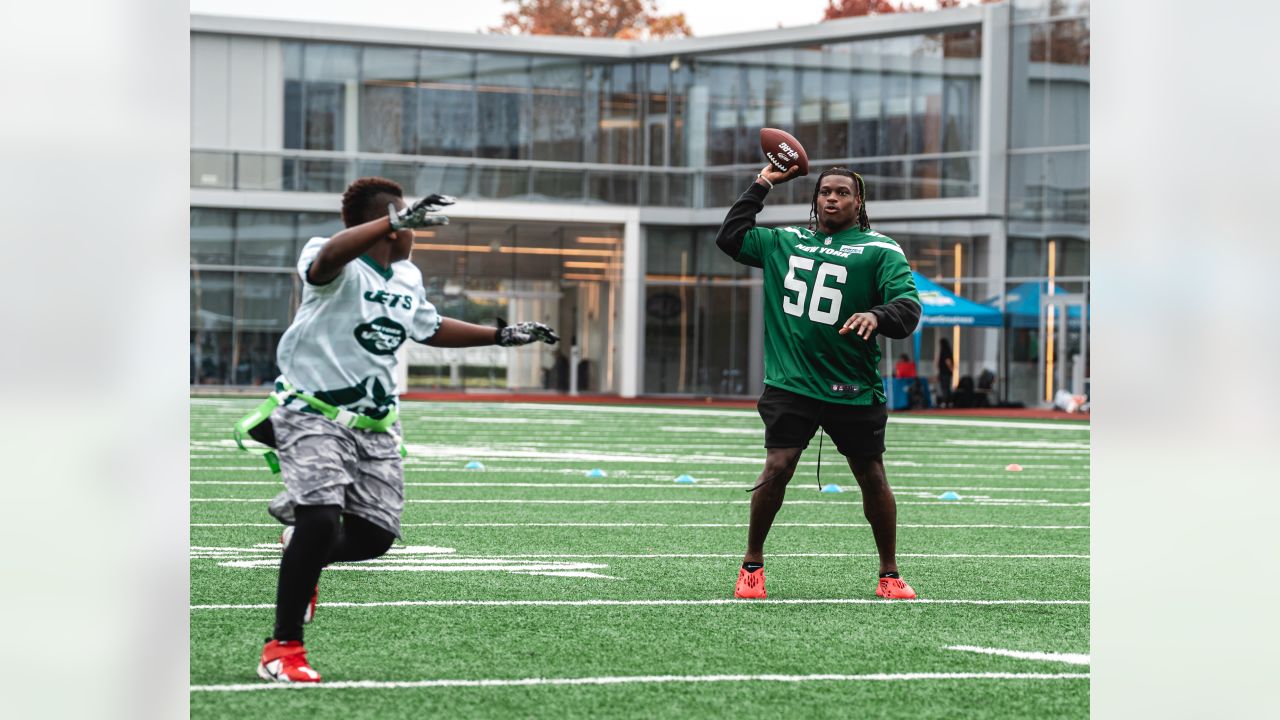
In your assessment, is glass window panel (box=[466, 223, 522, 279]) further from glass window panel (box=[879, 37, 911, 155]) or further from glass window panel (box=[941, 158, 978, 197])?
glass window panel (box=[941, 158, 978, 197])

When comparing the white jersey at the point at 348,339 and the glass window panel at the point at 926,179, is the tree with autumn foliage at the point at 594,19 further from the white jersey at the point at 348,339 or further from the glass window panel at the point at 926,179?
the white jersey at the point at 348,339

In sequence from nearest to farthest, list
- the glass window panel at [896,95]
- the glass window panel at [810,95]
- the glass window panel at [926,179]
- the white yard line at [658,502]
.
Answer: the white yard line at [658,502]
the glass window panel at [926,179]
the glass window panel at [896,95]
the glass window panel at [810,95]

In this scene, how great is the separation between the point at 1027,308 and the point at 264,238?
17804 millimetres

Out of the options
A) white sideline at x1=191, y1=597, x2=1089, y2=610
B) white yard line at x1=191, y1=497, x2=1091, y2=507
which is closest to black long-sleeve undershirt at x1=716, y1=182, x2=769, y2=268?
white sideline at x1=191, y1=597, x2=1089, y2=610

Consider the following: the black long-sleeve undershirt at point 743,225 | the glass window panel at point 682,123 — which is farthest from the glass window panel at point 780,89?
the black long-sleeve undershirt at point 743,225

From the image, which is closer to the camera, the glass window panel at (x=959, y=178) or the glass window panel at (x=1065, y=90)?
the glass window panel at (x=1065, y=90)

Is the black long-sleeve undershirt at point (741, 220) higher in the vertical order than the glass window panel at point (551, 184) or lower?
lower

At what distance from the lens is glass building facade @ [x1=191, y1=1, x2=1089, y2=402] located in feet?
115

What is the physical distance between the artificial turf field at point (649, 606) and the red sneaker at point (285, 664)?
0.07 meters

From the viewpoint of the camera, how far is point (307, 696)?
192 inches

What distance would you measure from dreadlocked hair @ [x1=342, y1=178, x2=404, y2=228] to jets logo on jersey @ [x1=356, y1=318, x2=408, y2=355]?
1.41 feet

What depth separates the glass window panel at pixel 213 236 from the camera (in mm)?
37062

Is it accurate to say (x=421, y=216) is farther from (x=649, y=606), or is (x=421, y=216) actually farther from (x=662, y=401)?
(x=662, y=401)
